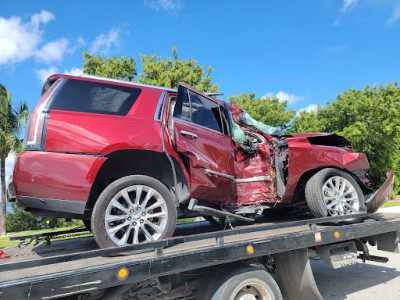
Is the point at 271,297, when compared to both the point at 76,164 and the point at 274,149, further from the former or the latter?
the point at 76,164

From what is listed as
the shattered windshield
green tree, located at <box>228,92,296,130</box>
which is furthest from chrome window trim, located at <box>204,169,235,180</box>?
green tree, located at <box>228,92,296,130</box>

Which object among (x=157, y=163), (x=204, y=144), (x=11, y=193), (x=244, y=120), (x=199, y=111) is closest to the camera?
(x=11, y=193)

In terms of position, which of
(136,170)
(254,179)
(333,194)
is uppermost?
(136,170)

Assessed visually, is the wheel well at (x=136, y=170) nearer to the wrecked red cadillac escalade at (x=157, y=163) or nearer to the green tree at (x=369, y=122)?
the wrecked red cadillac escalade at (x=157, y=163)

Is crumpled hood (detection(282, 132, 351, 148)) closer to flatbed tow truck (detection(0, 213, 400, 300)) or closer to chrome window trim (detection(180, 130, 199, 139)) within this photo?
flatbed tow truck (detection(0, 213, 400, 300))

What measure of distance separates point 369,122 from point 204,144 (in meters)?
23.8

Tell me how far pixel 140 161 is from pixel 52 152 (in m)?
0.88

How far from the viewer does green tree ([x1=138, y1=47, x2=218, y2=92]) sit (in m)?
16.3

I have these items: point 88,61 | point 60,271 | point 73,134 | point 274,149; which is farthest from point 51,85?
point 88,61

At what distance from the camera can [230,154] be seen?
3.81 metres

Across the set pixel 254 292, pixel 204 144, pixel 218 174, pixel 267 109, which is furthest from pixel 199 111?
pixel 267 109

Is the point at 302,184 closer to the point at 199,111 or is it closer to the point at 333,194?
the point at 333,194

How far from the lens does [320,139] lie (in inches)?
181

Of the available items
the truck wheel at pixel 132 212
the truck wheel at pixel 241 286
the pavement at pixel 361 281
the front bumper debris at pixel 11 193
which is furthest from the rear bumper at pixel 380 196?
the front bumper debris at pixel 11 193
